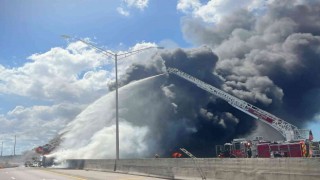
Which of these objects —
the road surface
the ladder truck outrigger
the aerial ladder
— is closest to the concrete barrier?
the road surface

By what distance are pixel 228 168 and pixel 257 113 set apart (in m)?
49.9

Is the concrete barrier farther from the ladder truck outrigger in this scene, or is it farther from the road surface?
the ladder truck outrigger

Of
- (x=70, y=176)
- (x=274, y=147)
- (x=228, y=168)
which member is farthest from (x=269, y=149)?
(x=228, y=168)

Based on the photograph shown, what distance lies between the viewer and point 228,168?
21.7 metres

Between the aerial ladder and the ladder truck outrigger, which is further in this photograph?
the aerial ladder

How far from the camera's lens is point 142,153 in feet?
249

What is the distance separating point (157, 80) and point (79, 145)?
73.0ft

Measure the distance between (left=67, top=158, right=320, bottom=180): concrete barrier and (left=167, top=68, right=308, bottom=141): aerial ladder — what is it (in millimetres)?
31974

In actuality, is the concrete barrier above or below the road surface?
above

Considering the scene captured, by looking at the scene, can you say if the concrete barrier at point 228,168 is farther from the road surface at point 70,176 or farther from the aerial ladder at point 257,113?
the aerial ladder at point 257,113

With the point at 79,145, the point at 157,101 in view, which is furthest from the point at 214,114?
the point at 79,145

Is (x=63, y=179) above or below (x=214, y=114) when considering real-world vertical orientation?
below

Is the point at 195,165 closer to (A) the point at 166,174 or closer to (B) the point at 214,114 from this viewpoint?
(A) the point at 166,174

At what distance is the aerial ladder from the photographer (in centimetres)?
6225
